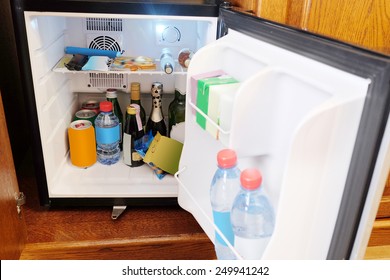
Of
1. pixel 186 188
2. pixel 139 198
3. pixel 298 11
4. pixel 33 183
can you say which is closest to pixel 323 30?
pixel 298 11

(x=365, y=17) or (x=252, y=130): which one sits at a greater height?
(x=365, y=17)

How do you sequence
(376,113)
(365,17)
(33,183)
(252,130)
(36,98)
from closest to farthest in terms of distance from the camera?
(376,113) → (252,130) → (365,17) → (36,98) → (33,183)

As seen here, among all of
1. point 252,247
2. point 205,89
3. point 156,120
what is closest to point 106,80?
point 156,120

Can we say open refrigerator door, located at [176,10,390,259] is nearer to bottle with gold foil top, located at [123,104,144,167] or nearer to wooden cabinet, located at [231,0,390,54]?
wooden cabinet, located at [231,0,390,54]

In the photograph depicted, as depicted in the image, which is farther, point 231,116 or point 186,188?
point 186,188

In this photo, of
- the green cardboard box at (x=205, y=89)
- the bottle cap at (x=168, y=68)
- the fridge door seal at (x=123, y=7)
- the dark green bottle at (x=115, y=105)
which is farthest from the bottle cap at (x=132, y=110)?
the green cardboard box at (x=205, y=89)

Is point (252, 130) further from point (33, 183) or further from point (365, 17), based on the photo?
point (33, 183)

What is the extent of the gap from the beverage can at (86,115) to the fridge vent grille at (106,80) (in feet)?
0.38

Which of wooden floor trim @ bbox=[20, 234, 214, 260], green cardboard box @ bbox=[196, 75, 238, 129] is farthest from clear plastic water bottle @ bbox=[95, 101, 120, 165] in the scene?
green cardboard box @ bbox=[196, 75, 238, 129]

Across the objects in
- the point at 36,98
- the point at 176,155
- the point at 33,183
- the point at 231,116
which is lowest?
the point at 33,183

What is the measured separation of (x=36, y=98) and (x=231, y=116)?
66 centimetres

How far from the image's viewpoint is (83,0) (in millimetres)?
1090

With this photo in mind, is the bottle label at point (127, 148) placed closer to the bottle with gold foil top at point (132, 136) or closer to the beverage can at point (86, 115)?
the bottle with gold foil top at point (132, 136)

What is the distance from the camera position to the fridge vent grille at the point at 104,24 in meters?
1.47
